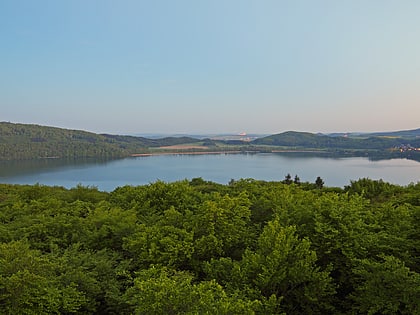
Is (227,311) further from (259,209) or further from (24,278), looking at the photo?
(259,209)

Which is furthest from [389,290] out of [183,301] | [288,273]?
[183,301]

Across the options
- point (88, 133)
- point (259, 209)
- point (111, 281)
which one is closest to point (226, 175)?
point (259, 209)

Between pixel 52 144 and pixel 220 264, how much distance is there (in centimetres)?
15623

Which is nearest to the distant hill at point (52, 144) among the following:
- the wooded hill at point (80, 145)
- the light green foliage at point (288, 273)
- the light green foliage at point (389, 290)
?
the wooded hill at point (80, 145)

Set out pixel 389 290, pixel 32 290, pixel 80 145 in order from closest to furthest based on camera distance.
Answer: pixel 32 290, pixel 389 290, pixel 80 145

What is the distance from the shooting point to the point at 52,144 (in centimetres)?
14850

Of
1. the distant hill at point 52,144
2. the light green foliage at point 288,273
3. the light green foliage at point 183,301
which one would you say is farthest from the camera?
the distant hill at point 52,144

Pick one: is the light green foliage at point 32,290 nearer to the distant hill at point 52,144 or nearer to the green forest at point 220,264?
the green forest at point 220,264

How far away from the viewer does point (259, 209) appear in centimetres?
1498

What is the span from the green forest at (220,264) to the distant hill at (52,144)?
128277 millimetres

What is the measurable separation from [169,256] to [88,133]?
7456 inches

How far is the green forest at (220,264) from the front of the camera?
7.79 meters

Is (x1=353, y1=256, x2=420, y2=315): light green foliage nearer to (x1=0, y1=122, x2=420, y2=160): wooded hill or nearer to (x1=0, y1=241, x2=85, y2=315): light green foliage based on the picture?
(x1=0, y1=241, x2=85, y2=315): light green foliage

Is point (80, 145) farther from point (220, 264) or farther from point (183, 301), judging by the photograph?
point (183, 301)
